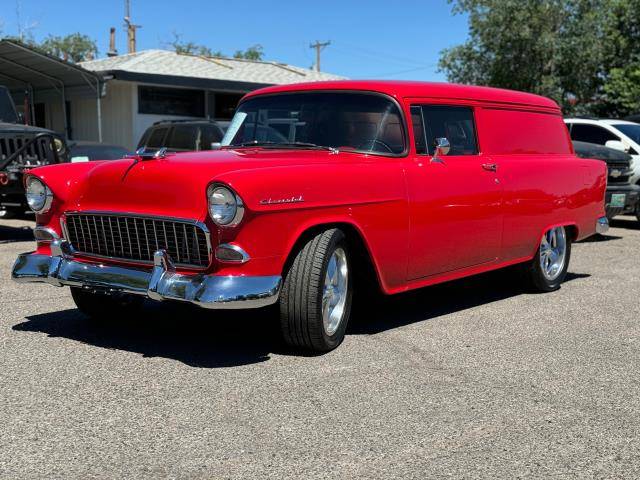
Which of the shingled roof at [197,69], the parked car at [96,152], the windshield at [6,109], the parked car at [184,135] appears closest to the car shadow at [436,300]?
the parked car at [184,135]

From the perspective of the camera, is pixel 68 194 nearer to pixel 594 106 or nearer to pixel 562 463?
pixel 562 463

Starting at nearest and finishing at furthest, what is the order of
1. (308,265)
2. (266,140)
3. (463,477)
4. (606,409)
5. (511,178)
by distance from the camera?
(463,477)
(606,409)
(308,265)
(266,140)
(511,178)

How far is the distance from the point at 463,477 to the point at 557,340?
252cm

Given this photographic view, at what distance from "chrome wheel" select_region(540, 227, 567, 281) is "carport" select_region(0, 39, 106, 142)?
37.8 feet

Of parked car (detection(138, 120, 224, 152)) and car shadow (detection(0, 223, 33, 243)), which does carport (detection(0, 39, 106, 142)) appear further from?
car shadow (detection(0, 223, 33, 243))

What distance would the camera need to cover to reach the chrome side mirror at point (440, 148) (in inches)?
217

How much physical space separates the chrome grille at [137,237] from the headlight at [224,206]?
0.13 m

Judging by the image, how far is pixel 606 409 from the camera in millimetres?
4020

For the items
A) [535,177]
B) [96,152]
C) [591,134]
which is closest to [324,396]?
[535,177]

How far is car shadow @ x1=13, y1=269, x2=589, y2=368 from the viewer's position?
4.90m

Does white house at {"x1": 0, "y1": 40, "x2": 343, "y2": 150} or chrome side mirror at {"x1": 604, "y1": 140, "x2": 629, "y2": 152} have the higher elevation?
white house at {"x1": 0, "y1": 40, "x2": 343, "y2": 150}

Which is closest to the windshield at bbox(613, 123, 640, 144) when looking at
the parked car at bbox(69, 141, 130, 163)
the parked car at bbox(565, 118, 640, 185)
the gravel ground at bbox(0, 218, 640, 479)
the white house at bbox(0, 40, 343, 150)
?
the parked car at bbox(565, 118, 640, 185)

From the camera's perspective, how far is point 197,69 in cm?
2506

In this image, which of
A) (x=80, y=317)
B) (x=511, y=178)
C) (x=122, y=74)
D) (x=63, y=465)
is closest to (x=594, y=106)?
(x=122, y=74)
